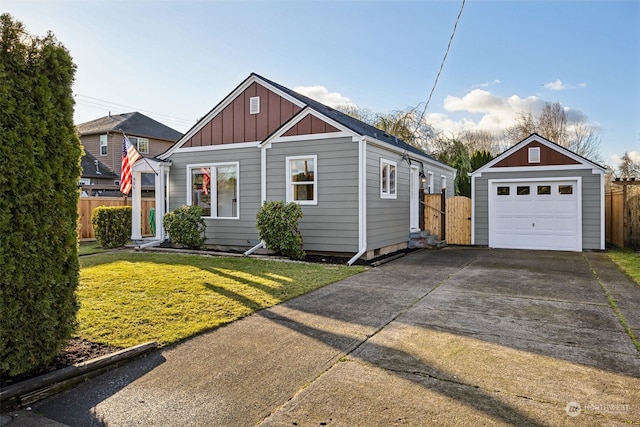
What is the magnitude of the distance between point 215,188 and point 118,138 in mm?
17563

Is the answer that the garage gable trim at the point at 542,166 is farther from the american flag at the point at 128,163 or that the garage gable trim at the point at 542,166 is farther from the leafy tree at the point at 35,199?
the leafy tree at the point at 35,199

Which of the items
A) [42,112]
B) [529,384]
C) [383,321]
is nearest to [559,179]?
[383,321]

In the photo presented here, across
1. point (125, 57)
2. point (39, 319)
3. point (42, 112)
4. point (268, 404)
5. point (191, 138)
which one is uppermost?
point (125, 57)

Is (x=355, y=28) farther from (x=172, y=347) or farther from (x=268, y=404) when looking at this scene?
(x=268, y=404)

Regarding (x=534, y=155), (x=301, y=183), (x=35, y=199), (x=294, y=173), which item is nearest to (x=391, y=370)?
(x=35, y=199)

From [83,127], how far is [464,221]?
86.7ft

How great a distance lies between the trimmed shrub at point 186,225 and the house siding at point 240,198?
51 cm

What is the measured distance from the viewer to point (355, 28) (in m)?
10.2

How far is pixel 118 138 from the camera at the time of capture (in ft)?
84.4

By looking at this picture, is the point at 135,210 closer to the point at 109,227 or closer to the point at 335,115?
the point at 109,227

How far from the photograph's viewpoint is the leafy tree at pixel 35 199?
298cm

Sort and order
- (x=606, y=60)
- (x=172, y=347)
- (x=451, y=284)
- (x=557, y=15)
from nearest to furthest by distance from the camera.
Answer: (x=172, y=347) < (x=451, y=284) < (x=557, y=15) < (x=606, y=60)

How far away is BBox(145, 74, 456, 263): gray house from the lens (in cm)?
972

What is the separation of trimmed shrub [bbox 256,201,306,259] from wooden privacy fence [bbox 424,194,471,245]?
5909mm
